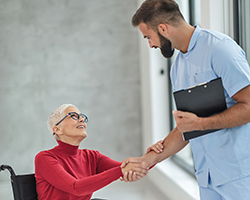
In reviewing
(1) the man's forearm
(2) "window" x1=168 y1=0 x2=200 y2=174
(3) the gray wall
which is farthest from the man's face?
(3) the gray wall

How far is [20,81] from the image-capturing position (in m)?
4.06

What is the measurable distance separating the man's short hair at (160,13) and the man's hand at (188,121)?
49cm

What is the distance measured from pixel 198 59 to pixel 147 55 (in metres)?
2.48

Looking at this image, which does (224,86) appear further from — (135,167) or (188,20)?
(188,20)

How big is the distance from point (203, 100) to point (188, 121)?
113mm

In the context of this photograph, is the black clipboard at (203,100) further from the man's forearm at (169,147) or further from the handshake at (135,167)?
the handshake at (135,167)

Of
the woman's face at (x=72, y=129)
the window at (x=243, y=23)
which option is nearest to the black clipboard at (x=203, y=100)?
the woman's face at (x=72, y=129)

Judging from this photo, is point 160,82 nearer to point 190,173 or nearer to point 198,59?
point 190,173

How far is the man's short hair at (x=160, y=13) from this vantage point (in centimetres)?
162

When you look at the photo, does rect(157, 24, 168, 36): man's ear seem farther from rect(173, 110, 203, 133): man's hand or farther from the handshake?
the handshake

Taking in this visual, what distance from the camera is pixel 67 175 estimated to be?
179 cm

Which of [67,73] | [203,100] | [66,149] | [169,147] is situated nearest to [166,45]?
[203,100]

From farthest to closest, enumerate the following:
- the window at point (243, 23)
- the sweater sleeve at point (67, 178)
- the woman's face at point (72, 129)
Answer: the window at point (243, 23)
the woman's face at point (72, 129)
the sweater sleeve at point (67, 178)

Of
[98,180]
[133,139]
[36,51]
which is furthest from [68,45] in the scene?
[98,180]
